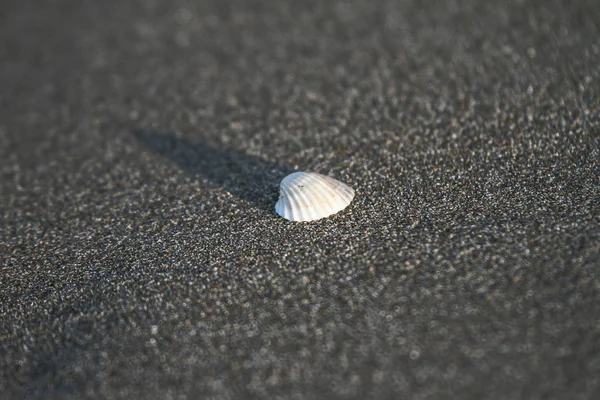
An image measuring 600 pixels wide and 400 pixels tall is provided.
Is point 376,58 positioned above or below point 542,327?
above

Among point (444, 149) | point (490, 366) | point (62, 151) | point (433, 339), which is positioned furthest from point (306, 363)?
point (62, 151)

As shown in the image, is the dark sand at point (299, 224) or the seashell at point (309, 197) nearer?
the dark sand at point (299, 224)

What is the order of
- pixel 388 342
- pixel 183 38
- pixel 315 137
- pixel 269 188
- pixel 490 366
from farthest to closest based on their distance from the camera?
pixel 183 38, pixel 315 137, pixel 269 188, pixel 388 342, pixel 490 366

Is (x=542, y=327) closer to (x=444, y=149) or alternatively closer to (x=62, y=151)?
(x=444, y=149)

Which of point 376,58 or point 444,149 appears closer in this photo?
point 444,149

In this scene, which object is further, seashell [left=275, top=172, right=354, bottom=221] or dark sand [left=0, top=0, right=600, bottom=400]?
seashell [left=275, top=172, right=354, bottom=221]
